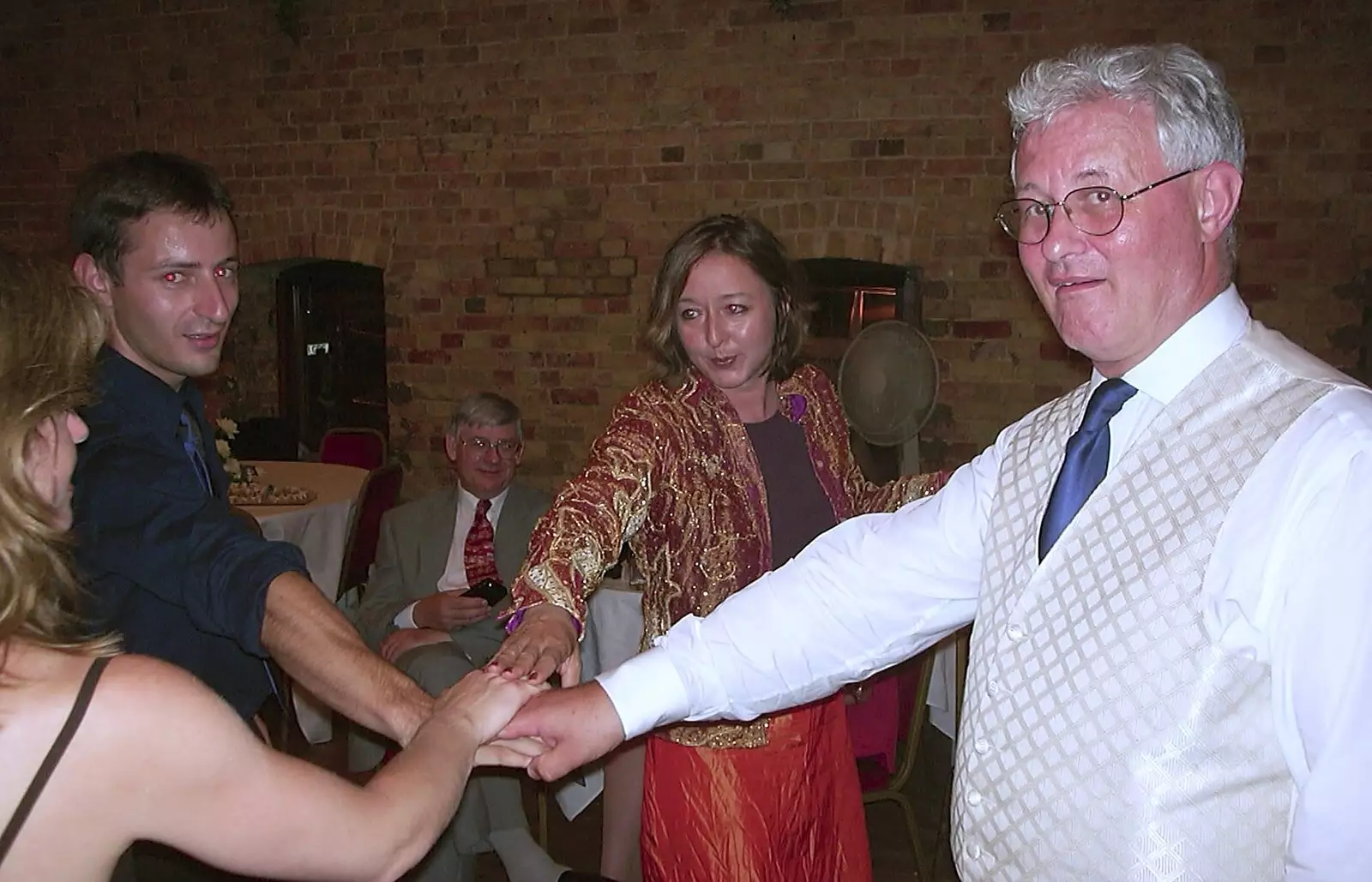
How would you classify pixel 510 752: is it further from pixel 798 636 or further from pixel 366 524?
pixel 366 524

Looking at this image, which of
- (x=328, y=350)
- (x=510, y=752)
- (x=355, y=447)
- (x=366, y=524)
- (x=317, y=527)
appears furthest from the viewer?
(x=328, y=350)

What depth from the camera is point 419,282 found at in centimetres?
626

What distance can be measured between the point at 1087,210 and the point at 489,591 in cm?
267

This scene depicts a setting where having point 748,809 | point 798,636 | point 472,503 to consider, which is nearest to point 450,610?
point 472,503

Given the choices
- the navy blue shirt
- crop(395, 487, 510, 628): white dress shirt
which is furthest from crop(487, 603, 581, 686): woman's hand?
crop(395, 487, 510, 628): white dress shirt

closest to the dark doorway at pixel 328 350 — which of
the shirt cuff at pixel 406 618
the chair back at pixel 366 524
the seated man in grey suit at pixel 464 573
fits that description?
the chair back at pixel 366 524

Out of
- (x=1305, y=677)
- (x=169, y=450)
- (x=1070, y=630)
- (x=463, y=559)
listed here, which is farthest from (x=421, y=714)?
(x=463, y=559)

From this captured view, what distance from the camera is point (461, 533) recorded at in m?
3.94

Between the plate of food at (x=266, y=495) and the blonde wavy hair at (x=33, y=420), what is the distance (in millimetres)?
3791

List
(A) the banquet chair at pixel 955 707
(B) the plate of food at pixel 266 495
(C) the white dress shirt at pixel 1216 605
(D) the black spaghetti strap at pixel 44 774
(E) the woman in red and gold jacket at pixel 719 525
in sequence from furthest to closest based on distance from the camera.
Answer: (B) the plate of food at pixel 266 495
(A) the banquet chair at pixel 955 707
(E) the woman in red and gold jacket at pixel 719 525
(C) the white dress shirt at pixel 1216 605
(D) the black spaghetti strap at pixel 44 774

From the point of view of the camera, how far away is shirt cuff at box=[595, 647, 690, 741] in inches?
73.1

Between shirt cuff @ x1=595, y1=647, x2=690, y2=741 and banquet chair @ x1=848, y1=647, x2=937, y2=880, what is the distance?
1321mm

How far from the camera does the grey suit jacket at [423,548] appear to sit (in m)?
3.86

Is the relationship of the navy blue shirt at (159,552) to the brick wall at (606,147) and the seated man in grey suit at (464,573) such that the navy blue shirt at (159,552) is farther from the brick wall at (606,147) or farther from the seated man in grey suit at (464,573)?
the brick wall at (606,147)
